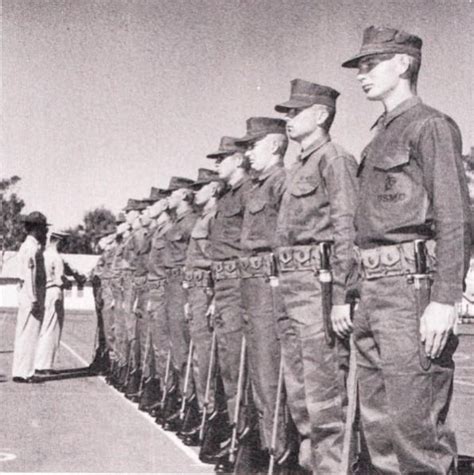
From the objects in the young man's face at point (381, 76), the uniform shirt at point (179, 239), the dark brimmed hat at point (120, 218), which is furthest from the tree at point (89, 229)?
the young man's face at point (381, 76)

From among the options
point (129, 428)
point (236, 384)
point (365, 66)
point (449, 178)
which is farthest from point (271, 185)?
point (129, 428)

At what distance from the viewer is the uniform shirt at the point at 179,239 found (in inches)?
318

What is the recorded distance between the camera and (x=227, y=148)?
22.0ft

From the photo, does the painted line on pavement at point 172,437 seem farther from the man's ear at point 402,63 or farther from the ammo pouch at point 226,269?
the man's ear at point 402,63

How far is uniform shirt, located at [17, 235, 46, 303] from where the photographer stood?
35.6 feet

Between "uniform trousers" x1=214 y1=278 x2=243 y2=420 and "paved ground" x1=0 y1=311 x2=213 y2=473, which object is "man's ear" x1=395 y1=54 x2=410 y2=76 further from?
"paved ground" x1=0 y1=311 x2=213 y2=473

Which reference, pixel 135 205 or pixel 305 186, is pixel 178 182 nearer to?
pixel 135 205

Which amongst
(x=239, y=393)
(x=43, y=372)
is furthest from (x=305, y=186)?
(x=43, y=372)

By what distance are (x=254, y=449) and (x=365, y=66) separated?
7.77 feet

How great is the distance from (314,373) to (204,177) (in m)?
3.59

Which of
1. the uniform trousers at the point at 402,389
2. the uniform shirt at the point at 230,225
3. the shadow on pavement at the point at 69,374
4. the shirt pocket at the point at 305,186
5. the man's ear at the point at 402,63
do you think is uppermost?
the man's ear at the point at 402,63

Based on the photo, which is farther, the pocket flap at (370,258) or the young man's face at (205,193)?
the young man's face at (205,193)

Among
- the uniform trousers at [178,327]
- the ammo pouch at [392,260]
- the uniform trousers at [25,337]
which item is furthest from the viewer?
the uniform trousers at [25,337]

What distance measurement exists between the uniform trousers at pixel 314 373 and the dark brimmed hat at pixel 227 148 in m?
1.83
